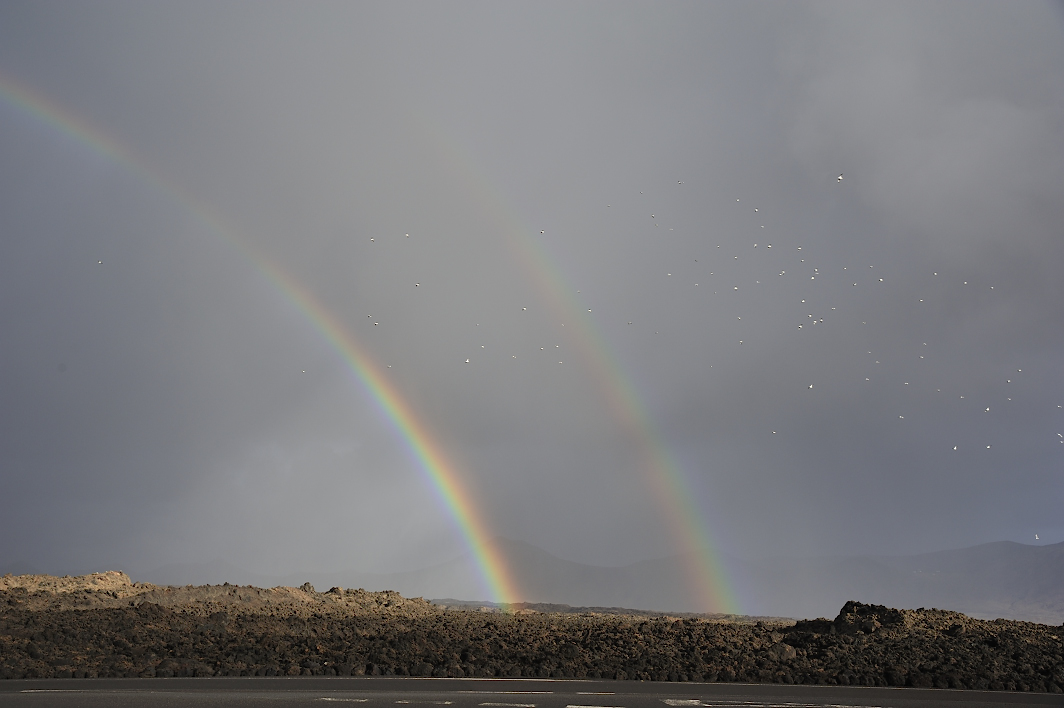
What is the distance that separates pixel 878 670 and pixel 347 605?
45.9 m

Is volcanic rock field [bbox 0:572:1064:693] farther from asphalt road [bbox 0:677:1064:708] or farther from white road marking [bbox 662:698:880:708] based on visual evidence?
white road marking [bbox 662:698:880:708]

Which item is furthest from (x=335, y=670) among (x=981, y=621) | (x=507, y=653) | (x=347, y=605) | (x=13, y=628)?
(x=347, y=605)

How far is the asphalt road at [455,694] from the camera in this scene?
16875 millimetres

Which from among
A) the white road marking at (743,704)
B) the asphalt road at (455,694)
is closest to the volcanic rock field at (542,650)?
the asphalt road at (455,694)

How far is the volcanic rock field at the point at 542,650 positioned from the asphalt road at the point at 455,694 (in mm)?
1764

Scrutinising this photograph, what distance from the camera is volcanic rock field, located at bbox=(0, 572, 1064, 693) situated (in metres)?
23.0

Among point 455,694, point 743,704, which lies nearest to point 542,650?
point 455,694

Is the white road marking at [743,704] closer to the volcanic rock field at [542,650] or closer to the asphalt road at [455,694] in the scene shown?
the asphalt road at [455,694]

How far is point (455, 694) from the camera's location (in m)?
18.5

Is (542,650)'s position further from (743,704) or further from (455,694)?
(743,704)

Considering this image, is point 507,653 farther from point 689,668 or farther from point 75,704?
point 75,704

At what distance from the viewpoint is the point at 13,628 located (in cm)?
3069

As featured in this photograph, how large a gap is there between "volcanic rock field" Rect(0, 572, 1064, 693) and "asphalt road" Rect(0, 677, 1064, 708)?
69.4 inches

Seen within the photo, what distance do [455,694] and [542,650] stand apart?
9.34m
